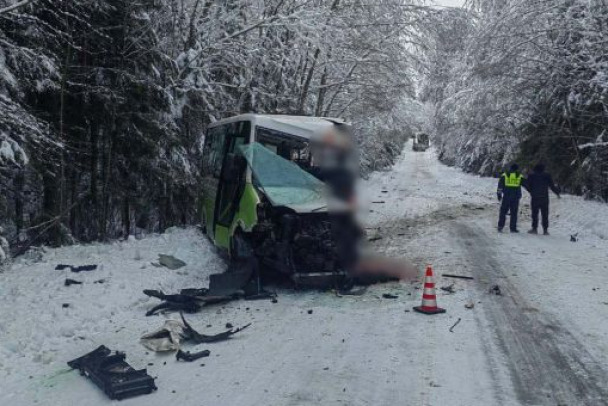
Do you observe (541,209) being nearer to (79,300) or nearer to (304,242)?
(304,242)

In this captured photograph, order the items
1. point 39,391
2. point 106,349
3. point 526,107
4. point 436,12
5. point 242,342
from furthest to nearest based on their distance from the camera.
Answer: point 526,107 → point 436,12 → point 242,342 → point 106,349 → point 39,391

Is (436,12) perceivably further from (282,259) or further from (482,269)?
(282,259)

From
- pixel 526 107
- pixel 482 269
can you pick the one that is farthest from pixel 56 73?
pixel 526 107

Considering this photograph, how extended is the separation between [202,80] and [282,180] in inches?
220

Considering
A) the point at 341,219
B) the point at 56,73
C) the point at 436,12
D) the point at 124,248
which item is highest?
the point at 436,12

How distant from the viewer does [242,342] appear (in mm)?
6113

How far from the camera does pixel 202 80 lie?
1317cm

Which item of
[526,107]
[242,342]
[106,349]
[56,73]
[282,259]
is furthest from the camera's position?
[526,107]

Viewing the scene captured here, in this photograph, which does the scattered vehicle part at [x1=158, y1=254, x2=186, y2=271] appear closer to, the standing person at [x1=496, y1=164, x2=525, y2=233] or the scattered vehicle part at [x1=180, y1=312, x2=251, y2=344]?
the scattered vehicle part at [x1=180, y1=312, x2=251, y2=344]

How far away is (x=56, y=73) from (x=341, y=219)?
17.3 ft

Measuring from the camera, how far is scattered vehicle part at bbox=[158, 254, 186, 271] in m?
9.45

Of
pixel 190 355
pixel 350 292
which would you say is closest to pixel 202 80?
pixel 350 292

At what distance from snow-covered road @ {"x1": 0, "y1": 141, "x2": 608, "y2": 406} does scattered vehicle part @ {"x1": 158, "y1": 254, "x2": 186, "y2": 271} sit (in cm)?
20

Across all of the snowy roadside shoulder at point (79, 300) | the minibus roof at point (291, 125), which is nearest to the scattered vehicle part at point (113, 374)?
the snowy roadside shoulder at point (79, 300)
